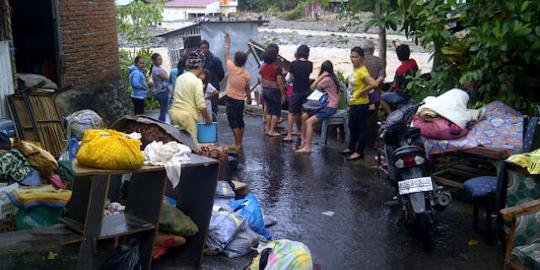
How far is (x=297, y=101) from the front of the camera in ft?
34.7

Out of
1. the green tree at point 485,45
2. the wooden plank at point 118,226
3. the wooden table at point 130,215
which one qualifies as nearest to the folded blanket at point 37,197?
the wooden table at point 130,215

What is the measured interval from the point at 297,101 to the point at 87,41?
371 centimetres

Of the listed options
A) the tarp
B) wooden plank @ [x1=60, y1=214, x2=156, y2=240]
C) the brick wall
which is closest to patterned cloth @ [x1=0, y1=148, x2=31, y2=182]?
wooden plank @ [x1=60, y1=214, x2=156, y2=240]

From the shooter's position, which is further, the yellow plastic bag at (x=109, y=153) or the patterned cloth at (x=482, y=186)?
the patterned cloth at (x=482, y=186)

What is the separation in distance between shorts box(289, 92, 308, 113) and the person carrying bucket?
309cm

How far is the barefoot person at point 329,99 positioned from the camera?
32.1 feet

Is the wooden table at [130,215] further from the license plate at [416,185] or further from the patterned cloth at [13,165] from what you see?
the license plate at [416,185]

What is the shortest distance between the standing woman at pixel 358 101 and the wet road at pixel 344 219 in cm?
33

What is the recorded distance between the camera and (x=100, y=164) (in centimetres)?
426

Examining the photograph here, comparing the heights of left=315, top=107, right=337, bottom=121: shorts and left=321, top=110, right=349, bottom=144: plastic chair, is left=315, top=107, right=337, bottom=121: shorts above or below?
above

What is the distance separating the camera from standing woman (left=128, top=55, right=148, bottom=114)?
39.0 ft

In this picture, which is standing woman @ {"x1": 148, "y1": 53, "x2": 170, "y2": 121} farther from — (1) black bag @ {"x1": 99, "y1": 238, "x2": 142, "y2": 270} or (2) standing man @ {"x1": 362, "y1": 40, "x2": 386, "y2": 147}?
(1) black bag @ {"x1": 99, "y1": 238, "x2": 142, "y2": 270}

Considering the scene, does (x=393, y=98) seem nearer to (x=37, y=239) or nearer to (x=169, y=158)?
(x=169, y=158)

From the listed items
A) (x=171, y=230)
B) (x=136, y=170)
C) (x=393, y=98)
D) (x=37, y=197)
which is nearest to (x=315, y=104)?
(x=393, y=98)
